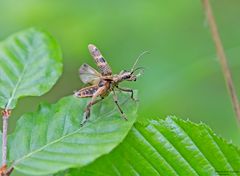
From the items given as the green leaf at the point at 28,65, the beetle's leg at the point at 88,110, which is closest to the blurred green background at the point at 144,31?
the green leaf at the point at 28,65

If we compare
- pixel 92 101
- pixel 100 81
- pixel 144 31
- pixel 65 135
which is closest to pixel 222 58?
pixel 100 81

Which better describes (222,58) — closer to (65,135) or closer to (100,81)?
(100,81)

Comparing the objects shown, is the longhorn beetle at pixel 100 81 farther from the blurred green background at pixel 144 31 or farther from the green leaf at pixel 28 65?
the blurred green background at pixel 144 31

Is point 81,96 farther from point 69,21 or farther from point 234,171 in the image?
point 69,21

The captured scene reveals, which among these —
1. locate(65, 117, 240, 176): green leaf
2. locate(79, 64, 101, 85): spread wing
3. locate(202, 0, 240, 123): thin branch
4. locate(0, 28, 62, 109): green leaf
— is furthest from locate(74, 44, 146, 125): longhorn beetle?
locate(202, 0, 240, 123): thin branch

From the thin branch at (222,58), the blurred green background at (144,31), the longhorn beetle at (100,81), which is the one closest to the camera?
the longhorn beetle at (100,81)
